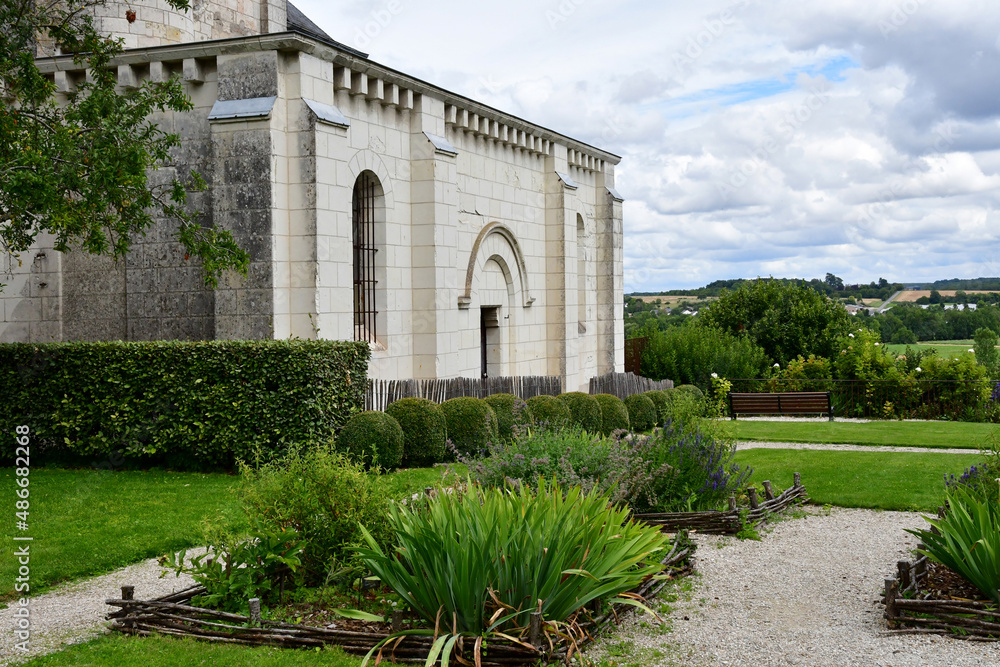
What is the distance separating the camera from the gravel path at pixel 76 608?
5883 millimetres

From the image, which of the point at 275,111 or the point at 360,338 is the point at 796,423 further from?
the point at 275,111

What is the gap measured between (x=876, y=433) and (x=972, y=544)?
41.0ft

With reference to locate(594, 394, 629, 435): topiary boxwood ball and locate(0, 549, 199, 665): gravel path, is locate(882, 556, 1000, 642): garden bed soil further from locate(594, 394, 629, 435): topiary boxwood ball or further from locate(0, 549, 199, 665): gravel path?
locate(594, 394, 629, 435): topiary boxwood ball

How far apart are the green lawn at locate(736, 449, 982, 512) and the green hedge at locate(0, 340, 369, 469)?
6.30 m

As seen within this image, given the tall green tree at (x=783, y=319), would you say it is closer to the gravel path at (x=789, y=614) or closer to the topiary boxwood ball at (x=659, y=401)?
the topiary boxwood ball at (x=659, y=401)

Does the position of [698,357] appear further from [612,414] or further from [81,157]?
[81,157]

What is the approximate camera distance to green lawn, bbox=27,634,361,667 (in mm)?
5379

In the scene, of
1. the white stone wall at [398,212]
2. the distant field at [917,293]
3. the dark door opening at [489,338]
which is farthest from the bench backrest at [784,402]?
the distant field at [917,293]

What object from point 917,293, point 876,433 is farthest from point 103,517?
point 917,293

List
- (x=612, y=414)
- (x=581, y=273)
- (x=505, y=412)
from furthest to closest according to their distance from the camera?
(x=581, y=273) → (x=612, y=414) → (x=505, y=412)

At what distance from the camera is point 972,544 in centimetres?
629

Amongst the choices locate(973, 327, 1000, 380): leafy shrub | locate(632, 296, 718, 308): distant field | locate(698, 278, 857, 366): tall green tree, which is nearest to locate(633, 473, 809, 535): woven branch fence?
locate(698, 278, 857, 366): tall green tree

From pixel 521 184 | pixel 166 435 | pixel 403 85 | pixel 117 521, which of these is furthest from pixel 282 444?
pixel 521 184

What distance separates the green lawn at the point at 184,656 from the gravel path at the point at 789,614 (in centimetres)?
173
